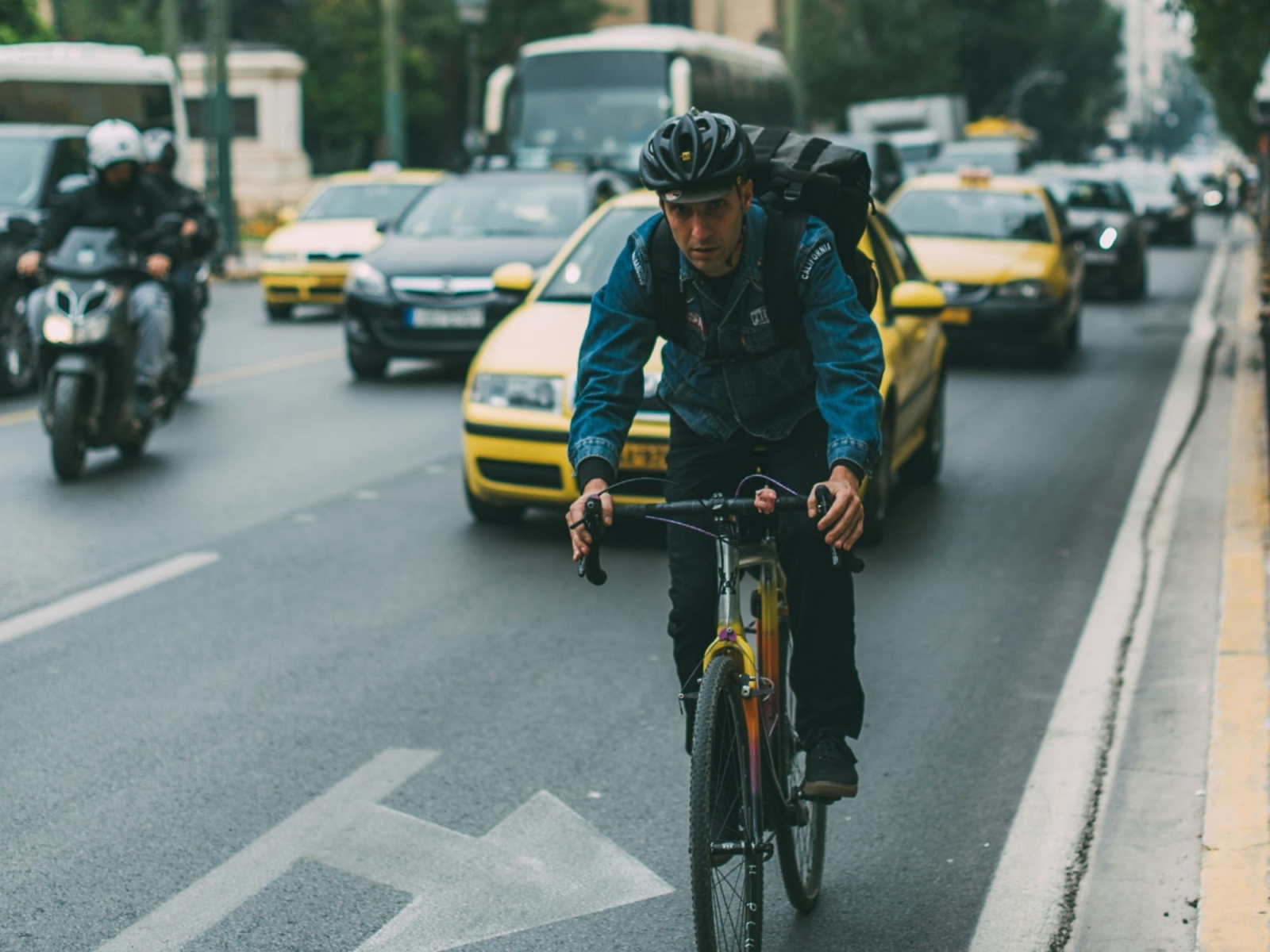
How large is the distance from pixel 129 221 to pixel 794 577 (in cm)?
767

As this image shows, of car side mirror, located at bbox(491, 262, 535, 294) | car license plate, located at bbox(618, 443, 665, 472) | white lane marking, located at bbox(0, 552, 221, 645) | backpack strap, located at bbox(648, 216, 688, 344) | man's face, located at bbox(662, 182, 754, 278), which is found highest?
man's face, located at bbox(662, 182, 754, 278)

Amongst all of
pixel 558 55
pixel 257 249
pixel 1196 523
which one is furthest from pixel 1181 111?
pixel 1196 523

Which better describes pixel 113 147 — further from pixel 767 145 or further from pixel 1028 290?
pixel 1028 290

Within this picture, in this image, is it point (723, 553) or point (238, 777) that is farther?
point (238, 777)

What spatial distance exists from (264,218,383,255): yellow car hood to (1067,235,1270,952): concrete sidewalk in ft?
40.2

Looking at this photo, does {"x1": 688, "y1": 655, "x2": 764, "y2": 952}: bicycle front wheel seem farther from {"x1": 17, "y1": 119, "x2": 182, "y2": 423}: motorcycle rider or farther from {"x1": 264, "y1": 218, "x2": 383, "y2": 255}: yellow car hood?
{"x1": 264, "y1": 218, "x2": 383, "y2": 255}: yellow car hood

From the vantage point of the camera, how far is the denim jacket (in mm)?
3869

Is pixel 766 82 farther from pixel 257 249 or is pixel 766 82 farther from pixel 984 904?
pixel 984 904

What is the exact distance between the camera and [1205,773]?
17.5 ft

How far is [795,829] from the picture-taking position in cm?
425

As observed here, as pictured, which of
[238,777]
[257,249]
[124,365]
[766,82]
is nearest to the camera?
[238,777]

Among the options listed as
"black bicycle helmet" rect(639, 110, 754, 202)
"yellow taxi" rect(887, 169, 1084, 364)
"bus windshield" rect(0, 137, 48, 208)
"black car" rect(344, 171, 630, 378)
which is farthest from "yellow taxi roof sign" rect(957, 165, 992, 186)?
"black bicycle helmet" rect(639, 110, 754, 202)

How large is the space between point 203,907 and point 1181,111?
187 metres

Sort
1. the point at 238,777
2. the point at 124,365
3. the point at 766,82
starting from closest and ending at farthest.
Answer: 1. the point at 238,777
2. the point at 124,365
3. the point at 766,82
